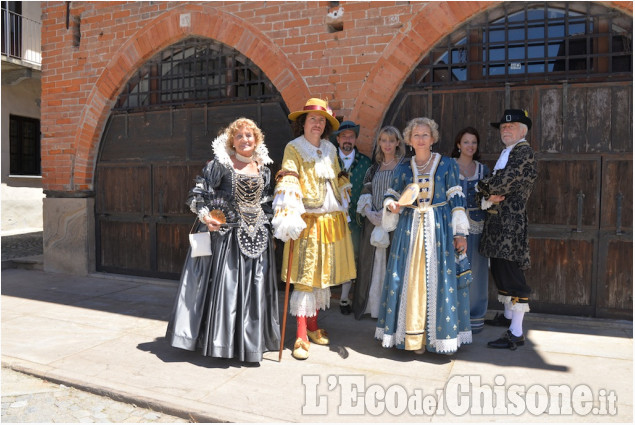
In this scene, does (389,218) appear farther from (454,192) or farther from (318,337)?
(318,337)

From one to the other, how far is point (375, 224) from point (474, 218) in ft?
2.82

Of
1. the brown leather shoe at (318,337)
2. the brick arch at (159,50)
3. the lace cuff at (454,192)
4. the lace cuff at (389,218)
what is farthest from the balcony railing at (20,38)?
the lace cuff at (454,192)

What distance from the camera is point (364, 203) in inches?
167

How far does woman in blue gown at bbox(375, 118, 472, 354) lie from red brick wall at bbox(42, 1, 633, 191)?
4.26 ft

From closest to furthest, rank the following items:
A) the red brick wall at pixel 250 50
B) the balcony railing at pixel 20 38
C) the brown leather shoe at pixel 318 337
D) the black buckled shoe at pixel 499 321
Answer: the brown leather shoe at pixel 318 337, the black buckled shoe at pixel 499 321, the red brick wall at pixel 250 50, the balcony railing at pixel 20 38

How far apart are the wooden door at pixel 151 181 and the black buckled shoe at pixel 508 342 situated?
10.6 ft

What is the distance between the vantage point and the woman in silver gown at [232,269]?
138 inches

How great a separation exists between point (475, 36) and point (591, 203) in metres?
1.93

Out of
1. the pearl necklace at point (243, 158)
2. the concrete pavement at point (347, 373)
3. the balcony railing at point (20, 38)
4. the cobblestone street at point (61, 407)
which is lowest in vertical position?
the cobblestone street at point (61, 407)

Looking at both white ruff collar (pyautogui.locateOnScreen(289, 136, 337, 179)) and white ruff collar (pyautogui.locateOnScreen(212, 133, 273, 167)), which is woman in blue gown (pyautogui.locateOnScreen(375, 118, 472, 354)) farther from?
white ruff collar (pyautogui.locateOnScreen(212, 133, 273, 167))

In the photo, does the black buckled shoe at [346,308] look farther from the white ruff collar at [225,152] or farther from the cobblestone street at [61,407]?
the cobblestone street at [61,407]

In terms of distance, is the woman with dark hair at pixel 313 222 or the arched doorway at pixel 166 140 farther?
the arched doorway at pixel 166 140

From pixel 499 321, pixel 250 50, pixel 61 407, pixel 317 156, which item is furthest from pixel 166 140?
pixel 499 321

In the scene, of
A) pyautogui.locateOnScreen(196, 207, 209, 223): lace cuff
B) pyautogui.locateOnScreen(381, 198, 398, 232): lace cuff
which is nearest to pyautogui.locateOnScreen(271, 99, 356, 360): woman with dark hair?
pyautogui.locateOnScreen(381, 198, 398, 232): lace cuff
